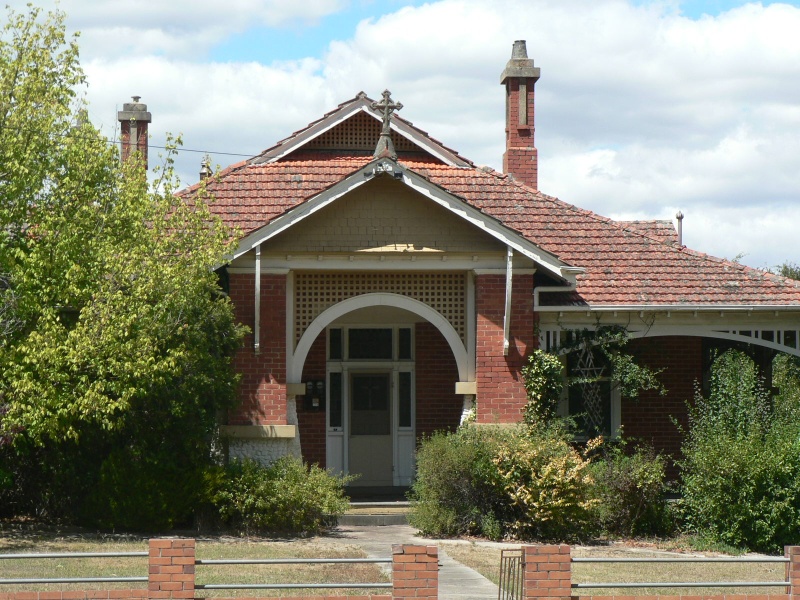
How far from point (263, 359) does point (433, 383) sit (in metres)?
4.00

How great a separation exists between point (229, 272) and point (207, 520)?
3558 millimetres

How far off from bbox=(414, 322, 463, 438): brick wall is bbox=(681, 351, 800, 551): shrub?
4612 millimetres

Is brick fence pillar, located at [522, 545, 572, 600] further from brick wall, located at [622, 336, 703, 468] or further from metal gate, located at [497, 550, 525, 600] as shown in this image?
brick wall, located at [622, 336, 703, 468]

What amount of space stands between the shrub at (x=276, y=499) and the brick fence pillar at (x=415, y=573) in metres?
5.97

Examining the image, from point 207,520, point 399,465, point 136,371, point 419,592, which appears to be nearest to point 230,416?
point 207,520

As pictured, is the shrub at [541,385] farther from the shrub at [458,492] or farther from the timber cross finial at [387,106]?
the timber cross finial at [387,106]

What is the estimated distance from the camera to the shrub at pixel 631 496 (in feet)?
54.2

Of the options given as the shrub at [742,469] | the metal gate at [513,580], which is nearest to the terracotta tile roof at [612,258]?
the shrub at [742,469]

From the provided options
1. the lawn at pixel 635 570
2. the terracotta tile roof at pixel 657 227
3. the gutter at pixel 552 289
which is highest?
the terracotta tile roof at pixel 657 227

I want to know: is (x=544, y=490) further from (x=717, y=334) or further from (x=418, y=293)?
(x=717, y=334)

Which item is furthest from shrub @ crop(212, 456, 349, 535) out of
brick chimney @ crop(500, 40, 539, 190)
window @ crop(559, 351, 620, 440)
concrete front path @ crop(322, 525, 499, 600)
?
brick chimney @ crop(500, 40, 539, 190)

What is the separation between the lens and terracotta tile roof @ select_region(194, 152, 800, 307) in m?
18.2

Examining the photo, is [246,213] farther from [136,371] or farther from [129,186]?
[136,371]

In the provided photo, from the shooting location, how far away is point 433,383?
787 inches
